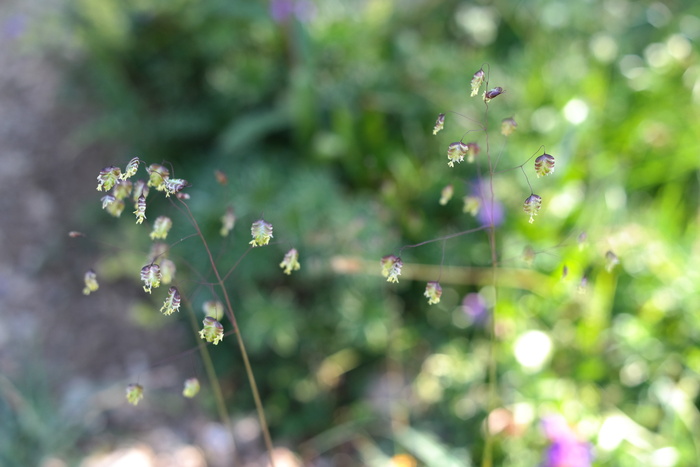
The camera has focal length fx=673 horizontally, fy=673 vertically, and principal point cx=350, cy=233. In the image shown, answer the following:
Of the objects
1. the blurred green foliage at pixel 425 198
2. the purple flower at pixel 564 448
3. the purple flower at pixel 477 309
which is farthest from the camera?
the purple flower at pixel 477 309

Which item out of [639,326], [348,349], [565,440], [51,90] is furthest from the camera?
[51,90]

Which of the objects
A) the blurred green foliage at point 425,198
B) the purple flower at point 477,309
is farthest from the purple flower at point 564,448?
the purple flower at point 477,309

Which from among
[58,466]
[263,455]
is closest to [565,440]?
[263,455]

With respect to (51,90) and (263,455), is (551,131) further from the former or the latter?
(51,90)

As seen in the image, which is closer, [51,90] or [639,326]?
[639,326]

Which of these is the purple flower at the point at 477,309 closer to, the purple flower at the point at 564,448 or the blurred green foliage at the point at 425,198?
the blurred green foliage at the point at 425,198

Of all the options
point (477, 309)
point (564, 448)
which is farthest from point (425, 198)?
point (564, 448)
